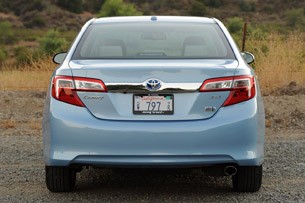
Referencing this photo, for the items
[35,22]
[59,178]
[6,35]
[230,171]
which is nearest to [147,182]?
[59,178]

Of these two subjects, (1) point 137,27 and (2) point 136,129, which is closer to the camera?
(2) point 136,129

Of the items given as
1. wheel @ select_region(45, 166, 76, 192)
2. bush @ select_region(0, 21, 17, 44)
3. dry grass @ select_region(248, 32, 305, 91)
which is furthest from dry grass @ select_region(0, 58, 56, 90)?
bush @ select_region(0, 21, 17, 44)

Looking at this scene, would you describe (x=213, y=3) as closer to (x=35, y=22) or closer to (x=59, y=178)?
(x=35, y=22)

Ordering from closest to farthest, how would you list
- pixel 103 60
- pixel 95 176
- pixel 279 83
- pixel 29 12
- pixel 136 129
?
pixel 136 129
pixel 103 60
pixel 95 176
pixel 279 83
pixel 29 12

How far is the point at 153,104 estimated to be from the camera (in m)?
5.19

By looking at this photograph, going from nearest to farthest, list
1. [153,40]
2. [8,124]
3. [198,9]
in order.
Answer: [153,40]
[8,124]
[198,9]

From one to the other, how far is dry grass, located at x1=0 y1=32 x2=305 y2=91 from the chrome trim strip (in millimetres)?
9222

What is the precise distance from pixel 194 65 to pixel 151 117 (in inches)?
20.5

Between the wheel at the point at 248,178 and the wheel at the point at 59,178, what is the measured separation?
134cm

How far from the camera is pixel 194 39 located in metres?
6.16

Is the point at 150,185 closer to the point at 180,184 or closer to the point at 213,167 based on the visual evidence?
the point at 180,184

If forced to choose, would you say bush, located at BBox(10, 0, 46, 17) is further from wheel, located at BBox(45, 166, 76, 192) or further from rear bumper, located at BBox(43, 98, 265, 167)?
rear bumper, located at BBox(43, 98, 265, 167)

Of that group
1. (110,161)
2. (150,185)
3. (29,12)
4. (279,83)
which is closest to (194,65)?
(110,161)

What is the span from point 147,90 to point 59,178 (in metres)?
1.14
